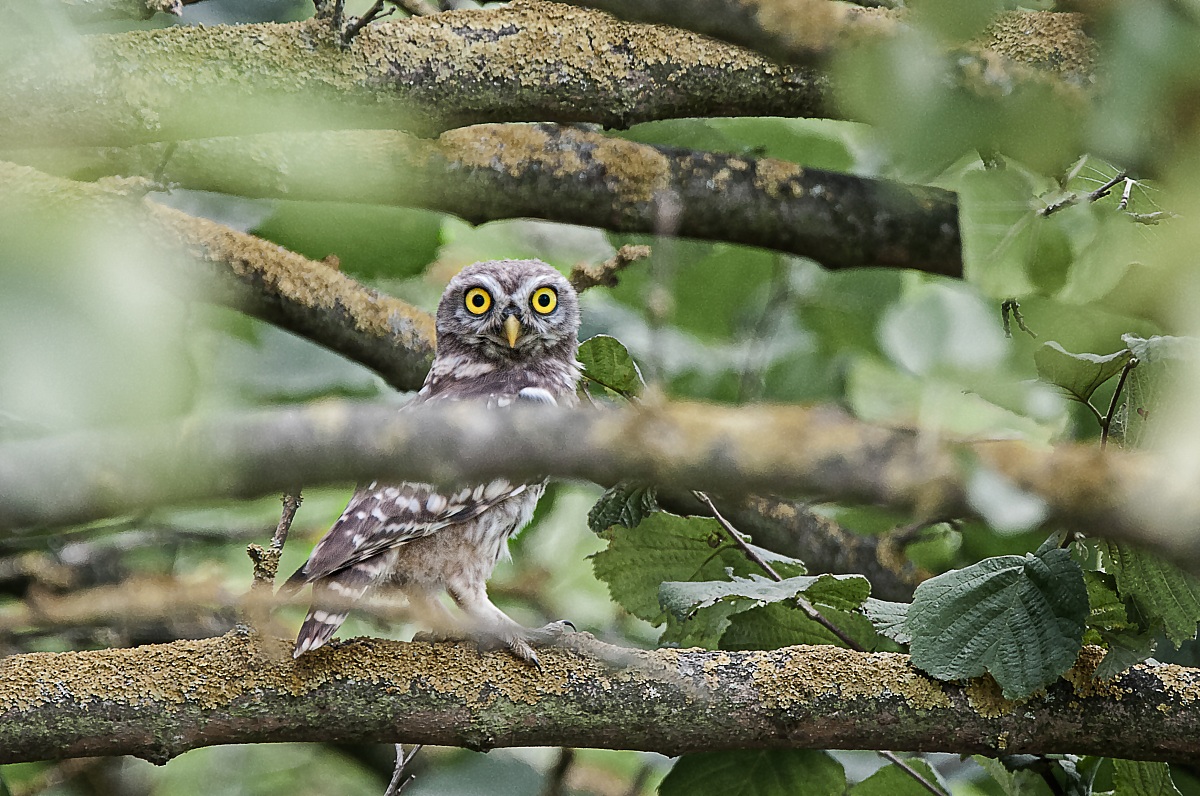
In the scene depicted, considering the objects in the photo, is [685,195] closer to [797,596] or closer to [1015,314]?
[797,596]

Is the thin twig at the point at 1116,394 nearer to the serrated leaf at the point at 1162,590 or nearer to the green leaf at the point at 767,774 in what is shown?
the serrated leaf at the point at 1162,590

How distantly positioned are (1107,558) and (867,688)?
0.54 m

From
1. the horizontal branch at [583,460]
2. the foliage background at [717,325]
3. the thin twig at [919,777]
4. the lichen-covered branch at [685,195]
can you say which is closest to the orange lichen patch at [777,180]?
the lichen-covered branch at [685,195]

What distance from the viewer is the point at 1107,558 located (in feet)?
7.73

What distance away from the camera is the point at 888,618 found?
2.55 meters

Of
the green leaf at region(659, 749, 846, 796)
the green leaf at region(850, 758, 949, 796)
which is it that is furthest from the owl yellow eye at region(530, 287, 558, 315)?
the green leaf at region(850, 758, 949, 796)

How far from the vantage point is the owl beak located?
12.5 feet

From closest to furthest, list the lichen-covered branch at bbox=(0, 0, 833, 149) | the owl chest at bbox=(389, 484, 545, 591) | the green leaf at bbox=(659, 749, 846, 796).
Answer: the lichen-covered branch at bbox=(0, 0, 833, 149) < the green leaf at bbox=(659, 749, 846, 796) < the owl chest at bbox=(389, 484, 545, 591)

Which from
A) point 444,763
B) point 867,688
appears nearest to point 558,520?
point 444,763

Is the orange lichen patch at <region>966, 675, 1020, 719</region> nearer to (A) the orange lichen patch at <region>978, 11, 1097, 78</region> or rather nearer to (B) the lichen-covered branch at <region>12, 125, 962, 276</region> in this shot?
(A) the orange lichen patch at <region>978, 11, 1097, 78</region>

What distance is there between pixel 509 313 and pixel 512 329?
0.19 ft

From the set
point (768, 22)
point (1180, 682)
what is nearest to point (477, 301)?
point (1180, 682)

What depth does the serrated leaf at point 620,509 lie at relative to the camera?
2.69m

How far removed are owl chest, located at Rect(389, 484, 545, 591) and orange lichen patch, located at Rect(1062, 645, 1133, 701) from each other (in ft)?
4.71
